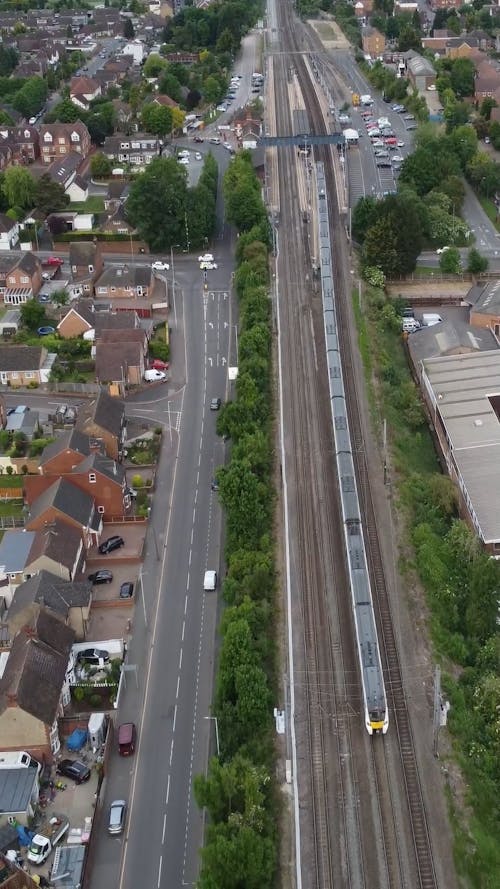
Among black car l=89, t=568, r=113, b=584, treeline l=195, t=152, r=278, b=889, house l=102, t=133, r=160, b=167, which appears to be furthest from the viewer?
house l=102, t=133, r=160, b=167

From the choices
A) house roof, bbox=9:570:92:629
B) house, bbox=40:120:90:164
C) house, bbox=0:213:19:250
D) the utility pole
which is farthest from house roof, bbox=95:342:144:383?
house, bbox=40:120:90:164

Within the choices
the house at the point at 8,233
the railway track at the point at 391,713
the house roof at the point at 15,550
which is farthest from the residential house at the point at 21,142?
the house roof at the point at 15,550

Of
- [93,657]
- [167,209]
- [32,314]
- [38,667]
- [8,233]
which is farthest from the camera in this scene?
[8,233]

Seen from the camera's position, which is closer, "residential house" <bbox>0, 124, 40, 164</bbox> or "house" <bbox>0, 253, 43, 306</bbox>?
"house" <bbox>0, 253, 43, 306</bbox>

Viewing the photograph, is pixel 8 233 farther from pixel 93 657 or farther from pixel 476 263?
pixel 93 657

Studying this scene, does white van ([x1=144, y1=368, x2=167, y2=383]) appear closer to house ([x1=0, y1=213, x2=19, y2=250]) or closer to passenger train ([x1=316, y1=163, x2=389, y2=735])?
passenger train ([x1=316, y1=163, x2=389, y2=735])

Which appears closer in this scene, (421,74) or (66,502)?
(66,502)

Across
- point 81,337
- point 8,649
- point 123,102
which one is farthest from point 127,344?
point 123,102

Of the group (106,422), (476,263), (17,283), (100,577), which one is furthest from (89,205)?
(100,577)
